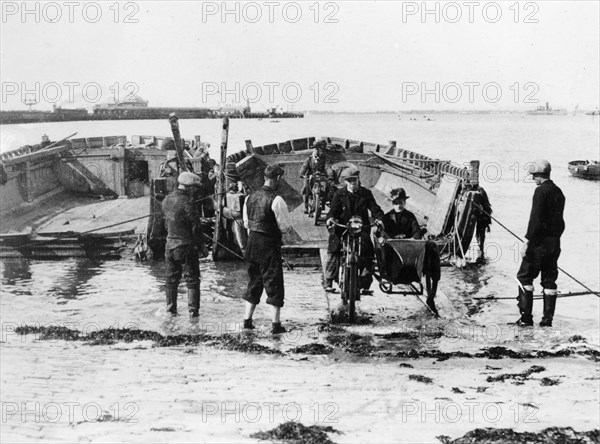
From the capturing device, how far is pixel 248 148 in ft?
56.5

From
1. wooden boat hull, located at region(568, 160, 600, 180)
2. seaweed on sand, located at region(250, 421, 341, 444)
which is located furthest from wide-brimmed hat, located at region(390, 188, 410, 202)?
wooden boat hull, located at region(568, 160, 600, 180)

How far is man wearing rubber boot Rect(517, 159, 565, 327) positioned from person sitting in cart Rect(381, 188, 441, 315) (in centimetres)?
97

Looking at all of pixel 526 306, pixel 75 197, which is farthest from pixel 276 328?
pixel 75 197

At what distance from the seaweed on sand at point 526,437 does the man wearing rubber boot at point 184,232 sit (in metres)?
3.92

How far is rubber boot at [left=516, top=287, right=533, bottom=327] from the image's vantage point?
718 cm

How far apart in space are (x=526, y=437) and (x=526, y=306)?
308cm

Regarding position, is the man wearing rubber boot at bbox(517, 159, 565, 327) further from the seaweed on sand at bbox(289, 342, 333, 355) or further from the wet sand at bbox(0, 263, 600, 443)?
the seaweed on sand at bbox(289, 342, 333, 355)

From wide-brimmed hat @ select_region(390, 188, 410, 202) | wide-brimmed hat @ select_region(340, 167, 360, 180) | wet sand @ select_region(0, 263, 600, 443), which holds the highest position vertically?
wide-brimmed hat @ select_region(340, 167, 360, 180)

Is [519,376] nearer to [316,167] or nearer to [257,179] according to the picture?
[316,167]

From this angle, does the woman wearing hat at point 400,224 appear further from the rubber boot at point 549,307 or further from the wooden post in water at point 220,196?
the wooden post in water at point 220,196

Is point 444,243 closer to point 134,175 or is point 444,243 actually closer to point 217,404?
point 217,404

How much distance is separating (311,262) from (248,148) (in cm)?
645

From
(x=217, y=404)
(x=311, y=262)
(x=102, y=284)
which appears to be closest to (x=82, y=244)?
(x=102, y=284)

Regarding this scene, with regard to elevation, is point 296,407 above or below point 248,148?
below
